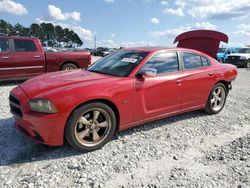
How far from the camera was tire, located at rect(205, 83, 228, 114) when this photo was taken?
536 cm

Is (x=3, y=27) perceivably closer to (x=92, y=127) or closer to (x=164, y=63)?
(x=164, y=63)

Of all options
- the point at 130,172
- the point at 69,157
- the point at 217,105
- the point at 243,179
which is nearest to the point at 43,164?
the point at 69,157

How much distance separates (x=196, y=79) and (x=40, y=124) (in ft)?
10.0

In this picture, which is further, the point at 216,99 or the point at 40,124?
the point at 216,99

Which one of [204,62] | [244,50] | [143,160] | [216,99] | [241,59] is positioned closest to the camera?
[143,160]

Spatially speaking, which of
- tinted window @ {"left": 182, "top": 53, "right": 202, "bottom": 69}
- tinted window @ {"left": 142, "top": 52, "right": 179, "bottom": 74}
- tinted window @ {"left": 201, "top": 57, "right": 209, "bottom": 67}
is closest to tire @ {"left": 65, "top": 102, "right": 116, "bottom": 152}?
tinted window @ {"left": 142, "top": 52, "right": 179, "bottom": 74}

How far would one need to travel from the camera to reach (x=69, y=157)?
3506mm

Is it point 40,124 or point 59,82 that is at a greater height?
point 59,82

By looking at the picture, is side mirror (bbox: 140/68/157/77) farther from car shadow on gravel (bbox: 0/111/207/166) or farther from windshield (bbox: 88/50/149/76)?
car shadow on gravel (bbox: 0/111/207/166)

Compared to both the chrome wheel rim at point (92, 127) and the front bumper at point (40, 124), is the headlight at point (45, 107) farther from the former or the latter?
the chrome wheel rim at point (92, 127)

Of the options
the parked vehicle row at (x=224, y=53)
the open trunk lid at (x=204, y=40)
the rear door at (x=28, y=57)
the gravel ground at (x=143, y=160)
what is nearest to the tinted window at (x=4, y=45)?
the rear door at (x=28, y=57)

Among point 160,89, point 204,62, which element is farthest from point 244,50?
point 160,89

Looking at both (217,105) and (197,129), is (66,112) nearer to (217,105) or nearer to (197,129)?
(197,129)

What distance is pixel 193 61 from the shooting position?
500 centimetres
